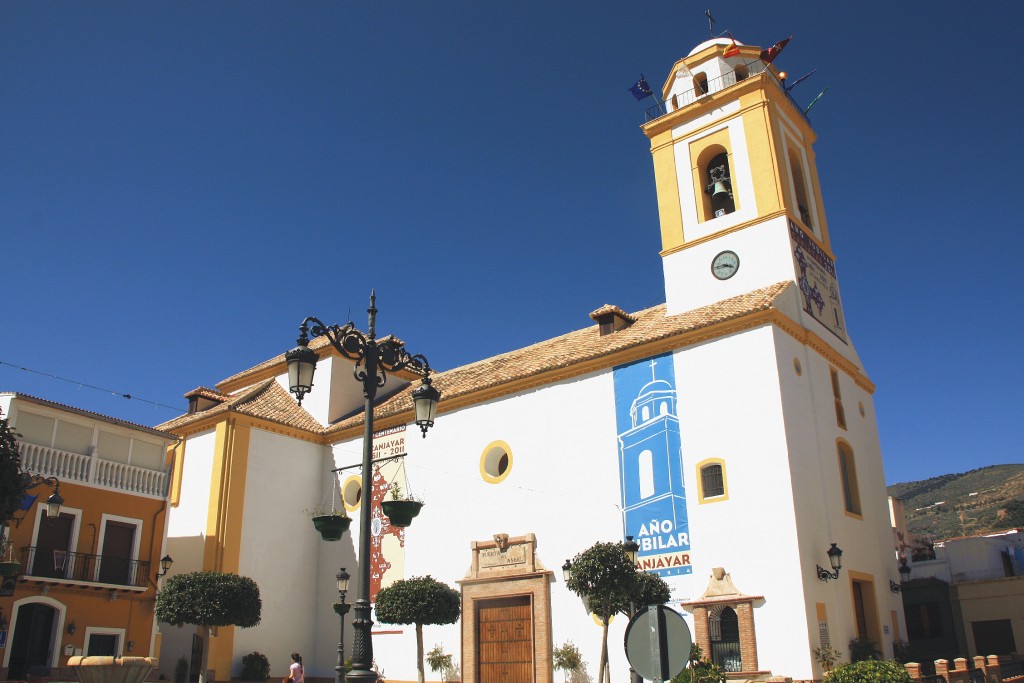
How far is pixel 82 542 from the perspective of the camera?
18.0m

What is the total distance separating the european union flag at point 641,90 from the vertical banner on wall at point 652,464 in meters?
8.85

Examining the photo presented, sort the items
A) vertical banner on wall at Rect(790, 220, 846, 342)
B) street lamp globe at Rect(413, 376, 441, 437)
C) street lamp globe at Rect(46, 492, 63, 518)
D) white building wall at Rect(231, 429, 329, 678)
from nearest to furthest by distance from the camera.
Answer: street lamp globe at Rect(413, 376, 441, 437) < street lamp globe at Rect(46, 492, 63, 518) < vertical banner on wall at Rect(790, 220, 846, 342) < white building wall at Rect(231, 429, 329, 678)

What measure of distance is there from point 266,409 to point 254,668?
7.21m

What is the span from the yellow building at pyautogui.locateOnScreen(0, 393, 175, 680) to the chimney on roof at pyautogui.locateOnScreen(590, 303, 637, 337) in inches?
457

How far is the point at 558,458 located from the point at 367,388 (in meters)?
11.2

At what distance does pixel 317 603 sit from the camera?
2269 centimetres

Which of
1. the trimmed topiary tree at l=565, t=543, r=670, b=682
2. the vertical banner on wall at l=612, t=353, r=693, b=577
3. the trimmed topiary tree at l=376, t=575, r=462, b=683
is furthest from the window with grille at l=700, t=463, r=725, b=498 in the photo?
the trimmed topiary tree at l=376, t=575, r=462, b=683

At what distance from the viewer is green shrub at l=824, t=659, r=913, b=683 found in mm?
12453

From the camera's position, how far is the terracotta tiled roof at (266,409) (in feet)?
75.3

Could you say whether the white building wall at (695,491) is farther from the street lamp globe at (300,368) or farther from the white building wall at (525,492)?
the street lamp globe at (300,368)

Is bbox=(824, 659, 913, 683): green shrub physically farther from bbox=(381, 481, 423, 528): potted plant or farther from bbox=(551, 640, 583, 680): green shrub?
bbox=(381, 481, 423, 528): potted plant

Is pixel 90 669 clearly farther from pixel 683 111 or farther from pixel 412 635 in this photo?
pixel 683 111

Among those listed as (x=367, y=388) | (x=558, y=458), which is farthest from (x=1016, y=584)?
(x=367, y=388)

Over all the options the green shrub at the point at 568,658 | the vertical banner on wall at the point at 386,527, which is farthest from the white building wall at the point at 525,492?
the vertical banner on wall at the point at 386,527
